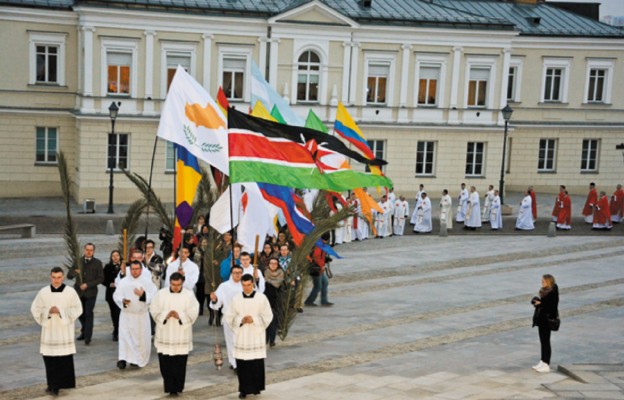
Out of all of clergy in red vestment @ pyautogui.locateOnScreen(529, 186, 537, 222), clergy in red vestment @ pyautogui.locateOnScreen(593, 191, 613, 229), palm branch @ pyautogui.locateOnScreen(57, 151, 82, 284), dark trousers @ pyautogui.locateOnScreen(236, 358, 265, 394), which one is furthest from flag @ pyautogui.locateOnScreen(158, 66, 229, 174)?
clergy in red vestment @ pyautogui.locateOnScreen(593, 191, 613, 229)

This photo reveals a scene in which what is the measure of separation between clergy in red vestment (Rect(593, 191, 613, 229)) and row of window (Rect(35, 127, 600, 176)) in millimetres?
7757

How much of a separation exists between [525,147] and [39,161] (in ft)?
71.8

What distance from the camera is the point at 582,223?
3884cm

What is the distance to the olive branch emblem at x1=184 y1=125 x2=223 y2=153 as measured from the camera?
17609 mm

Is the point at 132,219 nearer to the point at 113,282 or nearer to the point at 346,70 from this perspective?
the point at 113,282

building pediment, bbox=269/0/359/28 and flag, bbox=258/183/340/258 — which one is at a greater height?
building pediment, bbox=269/0/359/28

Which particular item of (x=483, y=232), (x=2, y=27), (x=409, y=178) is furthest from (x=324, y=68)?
(x=2, y=27)

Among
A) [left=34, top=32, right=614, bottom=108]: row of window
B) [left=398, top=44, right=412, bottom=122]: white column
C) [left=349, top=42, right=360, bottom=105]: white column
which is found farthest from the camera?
[left=398, top=44, right=412, bottom=122]: white column

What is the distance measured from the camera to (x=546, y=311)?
52.0 feet

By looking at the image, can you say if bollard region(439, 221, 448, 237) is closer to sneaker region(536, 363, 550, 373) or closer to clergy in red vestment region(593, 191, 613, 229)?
clergy in red vestment region(593, 191, 613, 229)

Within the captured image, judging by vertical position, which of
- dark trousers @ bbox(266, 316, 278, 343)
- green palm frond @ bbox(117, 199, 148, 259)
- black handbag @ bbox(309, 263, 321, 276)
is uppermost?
green palm frond @ bbox(117, 199, 148, 259)

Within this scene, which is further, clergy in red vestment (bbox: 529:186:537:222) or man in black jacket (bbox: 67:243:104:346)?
clergy in red vestment (bbox: 529:186:537:222)

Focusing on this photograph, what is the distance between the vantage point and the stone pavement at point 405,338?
48.2ft

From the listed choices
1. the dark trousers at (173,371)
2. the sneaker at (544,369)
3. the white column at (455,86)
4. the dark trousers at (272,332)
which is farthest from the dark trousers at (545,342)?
the white column at (455,86)
